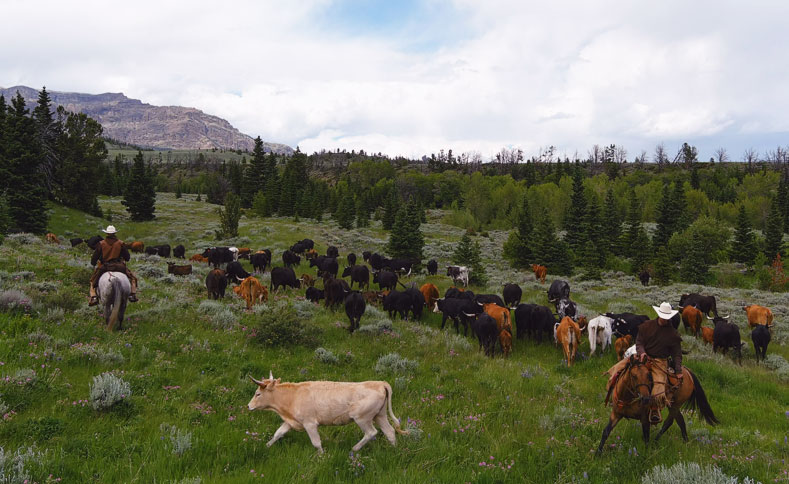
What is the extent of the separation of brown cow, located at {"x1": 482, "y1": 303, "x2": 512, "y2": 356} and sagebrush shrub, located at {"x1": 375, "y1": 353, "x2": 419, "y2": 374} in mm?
4246

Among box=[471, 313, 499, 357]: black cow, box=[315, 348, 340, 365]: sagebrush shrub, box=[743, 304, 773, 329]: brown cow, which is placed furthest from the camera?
box=[743, 304, 773, 329]: brown cow

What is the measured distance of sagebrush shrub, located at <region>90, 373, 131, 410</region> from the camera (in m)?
5.74

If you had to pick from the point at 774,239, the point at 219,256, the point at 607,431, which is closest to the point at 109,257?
the point at 607,431

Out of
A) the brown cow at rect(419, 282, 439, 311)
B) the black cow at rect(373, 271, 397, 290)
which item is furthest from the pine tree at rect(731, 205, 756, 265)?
the black cow at rect(373, 271, 397, 290)

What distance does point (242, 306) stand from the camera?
1384cm

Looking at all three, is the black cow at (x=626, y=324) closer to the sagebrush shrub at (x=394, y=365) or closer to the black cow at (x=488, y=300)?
the black cow at (x=488, y=300)

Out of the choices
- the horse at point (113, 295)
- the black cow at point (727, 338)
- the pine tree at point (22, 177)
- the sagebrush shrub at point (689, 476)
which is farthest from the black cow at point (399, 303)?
the pine tree at point (22, 177)

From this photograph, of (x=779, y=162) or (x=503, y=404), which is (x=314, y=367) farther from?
(x=779, y=162)

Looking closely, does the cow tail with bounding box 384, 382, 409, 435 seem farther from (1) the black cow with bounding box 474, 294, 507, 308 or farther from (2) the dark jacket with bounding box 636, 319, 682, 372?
(1) the black cow with bounding box 474, 294, 507, 308

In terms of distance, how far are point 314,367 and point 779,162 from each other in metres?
193

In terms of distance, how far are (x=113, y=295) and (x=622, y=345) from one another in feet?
46.5

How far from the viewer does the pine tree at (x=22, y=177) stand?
31.3m

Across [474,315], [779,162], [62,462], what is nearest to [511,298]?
[474,315]

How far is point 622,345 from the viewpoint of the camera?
12188 millimetres
